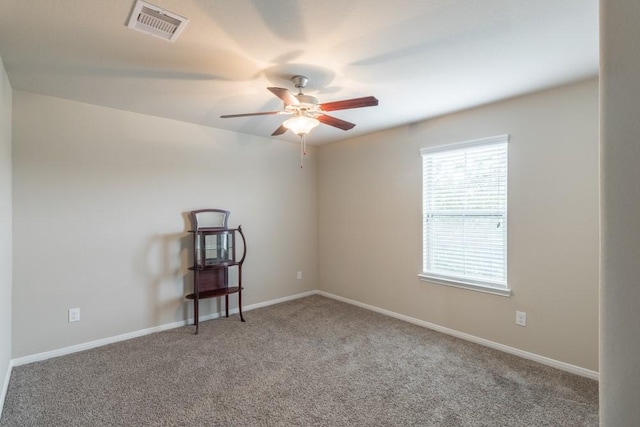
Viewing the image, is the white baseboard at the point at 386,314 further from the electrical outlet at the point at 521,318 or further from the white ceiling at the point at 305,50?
the white ceiling at the point at 305,50

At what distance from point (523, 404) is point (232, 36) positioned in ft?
10.3

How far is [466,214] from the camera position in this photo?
11.2 ft

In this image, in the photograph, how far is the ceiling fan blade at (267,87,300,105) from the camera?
7.03 feet

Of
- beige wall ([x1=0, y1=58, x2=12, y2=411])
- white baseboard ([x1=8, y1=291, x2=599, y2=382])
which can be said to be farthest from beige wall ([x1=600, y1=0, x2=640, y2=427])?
beige wall ([x1=0, y1=58, x2=12, y2=411])

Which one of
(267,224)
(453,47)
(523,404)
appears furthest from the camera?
(267,224)

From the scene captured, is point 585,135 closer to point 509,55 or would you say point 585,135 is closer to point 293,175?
point 509,55

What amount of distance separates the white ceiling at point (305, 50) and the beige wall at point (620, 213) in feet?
3.86

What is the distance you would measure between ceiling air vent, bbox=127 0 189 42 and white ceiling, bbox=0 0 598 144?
0.16 feet

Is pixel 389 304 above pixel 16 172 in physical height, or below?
below

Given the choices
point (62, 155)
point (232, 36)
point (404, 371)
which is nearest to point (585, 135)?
point (404, 371)

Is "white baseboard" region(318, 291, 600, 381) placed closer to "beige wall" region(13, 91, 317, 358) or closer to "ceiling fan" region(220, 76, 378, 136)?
"beige wall" region(13, 91, 317, 358)

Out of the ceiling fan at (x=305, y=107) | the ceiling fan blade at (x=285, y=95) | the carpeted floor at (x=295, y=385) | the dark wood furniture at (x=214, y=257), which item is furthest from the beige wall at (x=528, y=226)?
the ceiling fan blade at (x=285, y=95)

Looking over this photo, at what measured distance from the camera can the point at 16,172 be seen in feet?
9.37

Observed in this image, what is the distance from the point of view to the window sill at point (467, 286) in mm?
A: 3139
